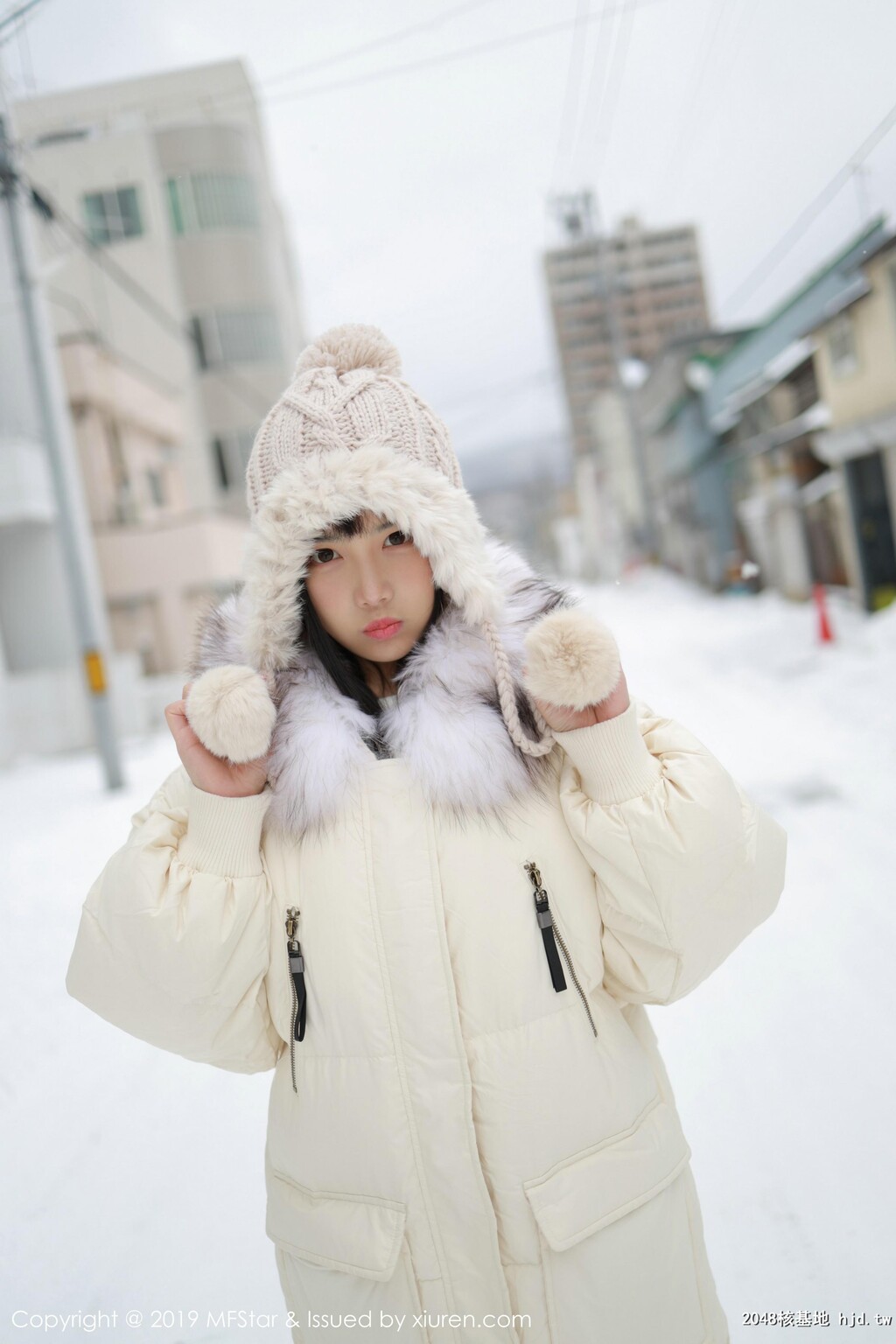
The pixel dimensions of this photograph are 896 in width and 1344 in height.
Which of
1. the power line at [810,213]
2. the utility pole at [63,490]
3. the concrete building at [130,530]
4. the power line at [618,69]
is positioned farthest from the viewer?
the concrete building at [130,530]

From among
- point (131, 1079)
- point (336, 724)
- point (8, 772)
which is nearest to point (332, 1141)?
point (336, 724)

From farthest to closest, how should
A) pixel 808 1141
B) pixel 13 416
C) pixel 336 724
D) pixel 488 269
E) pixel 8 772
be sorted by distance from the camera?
pixel 13 416 → pixel 8 772 → pixel 488 269 → pixel 808 1141 → pixel 336 724

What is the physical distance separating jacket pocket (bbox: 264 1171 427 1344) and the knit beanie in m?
0.58

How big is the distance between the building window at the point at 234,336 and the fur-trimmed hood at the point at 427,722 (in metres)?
13.4

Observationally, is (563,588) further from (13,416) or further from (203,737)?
(13,416)

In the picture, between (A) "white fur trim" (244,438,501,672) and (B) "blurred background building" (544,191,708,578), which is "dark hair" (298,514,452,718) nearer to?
(A) "white fur trim" (244,438,501,672)

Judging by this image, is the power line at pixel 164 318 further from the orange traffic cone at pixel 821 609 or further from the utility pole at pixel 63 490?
the orange traffic cone at pixel 821 609

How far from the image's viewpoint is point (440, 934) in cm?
93

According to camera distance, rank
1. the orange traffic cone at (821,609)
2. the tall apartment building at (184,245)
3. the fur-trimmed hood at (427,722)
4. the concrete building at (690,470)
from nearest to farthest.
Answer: the fur-trimmed hood at (427,722), the tall apartment building at (184,245), the orange traffic cone at (821,609), the concrete building at (690,470)

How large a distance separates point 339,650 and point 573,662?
428mm

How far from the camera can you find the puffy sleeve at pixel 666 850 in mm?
900

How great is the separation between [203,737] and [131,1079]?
1954 millimetres

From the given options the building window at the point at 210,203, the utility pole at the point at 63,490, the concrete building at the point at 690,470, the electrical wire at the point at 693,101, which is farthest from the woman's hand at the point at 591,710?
the building window at the point at 210,203

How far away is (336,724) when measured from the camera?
1.04 m
